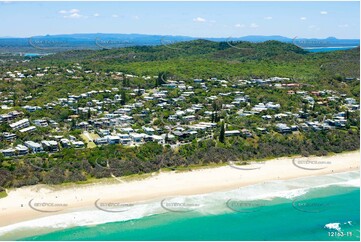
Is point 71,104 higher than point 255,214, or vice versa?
point 71,104

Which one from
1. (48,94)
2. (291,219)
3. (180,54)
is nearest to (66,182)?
(291,219)

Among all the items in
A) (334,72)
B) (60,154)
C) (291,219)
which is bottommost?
(291,219)

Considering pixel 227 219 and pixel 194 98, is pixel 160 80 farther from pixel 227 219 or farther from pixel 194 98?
pixel 227 219

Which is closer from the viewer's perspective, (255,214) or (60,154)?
(255,214)

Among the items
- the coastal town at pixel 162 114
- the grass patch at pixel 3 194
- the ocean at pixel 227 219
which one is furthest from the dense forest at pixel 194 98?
the ocean at pixel 227 219

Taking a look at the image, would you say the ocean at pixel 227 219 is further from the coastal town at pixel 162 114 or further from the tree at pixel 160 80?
the tree at pixel 160 80

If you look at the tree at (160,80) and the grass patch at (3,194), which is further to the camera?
the tree at (160,80)

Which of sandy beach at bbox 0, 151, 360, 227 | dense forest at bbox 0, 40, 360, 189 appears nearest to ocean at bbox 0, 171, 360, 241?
sandy beach at bbox 0, 151, 360, 227

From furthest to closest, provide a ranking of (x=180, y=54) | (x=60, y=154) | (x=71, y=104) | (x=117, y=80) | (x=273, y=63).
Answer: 1. (x=180, y=54)
2. (x=273, y=63)
3. (x=117, y=80)
4. (x=71, y=104)
5. (x=60, y=154)

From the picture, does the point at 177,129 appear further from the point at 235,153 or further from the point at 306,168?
the point at 306,168
